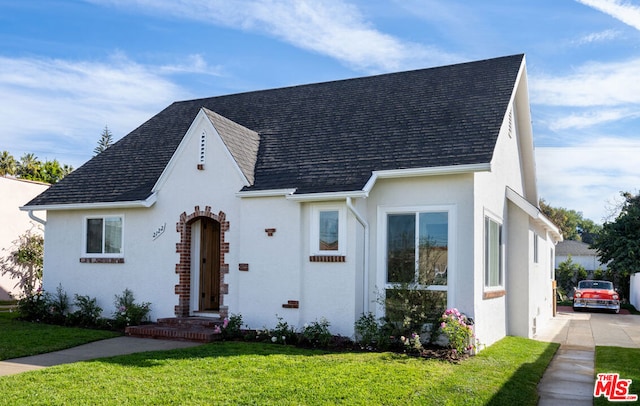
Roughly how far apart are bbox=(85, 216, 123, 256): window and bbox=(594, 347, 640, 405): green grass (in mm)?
12015

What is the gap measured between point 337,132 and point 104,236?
283 inches

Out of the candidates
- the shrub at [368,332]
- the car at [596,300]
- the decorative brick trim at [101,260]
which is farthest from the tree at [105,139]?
the shrub at [368,332]

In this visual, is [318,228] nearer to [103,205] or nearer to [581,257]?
[103,205]

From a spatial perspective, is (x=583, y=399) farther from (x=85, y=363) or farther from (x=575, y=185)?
(x=575, y=185)

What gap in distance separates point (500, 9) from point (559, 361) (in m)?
7.62

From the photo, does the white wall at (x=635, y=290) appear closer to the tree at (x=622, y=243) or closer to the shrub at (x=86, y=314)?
the tree at (x=622, y=243)

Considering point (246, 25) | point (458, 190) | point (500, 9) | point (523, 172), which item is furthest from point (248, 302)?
point (523, 172)

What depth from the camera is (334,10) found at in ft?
43.8

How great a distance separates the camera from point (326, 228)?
1302 cm

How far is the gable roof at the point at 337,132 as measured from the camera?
42.7 ft

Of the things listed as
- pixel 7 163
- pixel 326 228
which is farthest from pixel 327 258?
pixel 7 163

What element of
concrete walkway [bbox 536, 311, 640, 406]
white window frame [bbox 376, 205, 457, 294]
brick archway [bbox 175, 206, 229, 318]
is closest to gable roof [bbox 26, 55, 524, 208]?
white window frame [bbox 376, 205, 457, 294]

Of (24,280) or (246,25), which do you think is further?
(24,280)

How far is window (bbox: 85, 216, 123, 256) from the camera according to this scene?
16031mm
